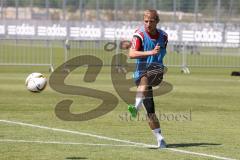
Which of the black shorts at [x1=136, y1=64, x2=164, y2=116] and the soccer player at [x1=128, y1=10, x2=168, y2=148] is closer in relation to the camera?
the soccer player at [x1=128, y1=10, x2=168, y2=148]

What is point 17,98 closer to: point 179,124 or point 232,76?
point 179,124

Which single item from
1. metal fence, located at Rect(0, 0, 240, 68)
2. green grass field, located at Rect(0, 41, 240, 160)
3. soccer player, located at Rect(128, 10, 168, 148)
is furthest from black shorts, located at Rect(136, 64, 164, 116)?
metal fence, located at Rect(0, 0, 240, 68)

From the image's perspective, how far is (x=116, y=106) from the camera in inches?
798

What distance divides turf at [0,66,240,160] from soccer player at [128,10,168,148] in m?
0.64

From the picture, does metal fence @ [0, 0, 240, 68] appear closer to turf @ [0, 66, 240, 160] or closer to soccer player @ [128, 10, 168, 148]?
turf @ [0, 66, 240, 160]

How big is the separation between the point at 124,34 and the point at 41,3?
14508 millimetres

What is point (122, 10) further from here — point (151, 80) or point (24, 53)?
point (151, 80)

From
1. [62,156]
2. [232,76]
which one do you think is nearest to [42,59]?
[232,76]

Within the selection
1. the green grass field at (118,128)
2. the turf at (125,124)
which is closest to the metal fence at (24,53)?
the turf at (125,124)

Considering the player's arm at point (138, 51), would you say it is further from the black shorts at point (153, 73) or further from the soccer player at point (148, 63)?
the black shorts at point (153, 73)

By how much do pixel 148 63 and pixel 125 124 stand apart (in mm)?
3380

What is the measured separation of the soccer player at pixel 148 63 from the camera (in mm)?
12977

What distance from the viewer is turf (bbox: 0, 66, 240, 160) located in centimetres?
1232

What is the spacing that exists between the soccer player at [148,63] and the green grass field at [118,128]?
554 millimetres
